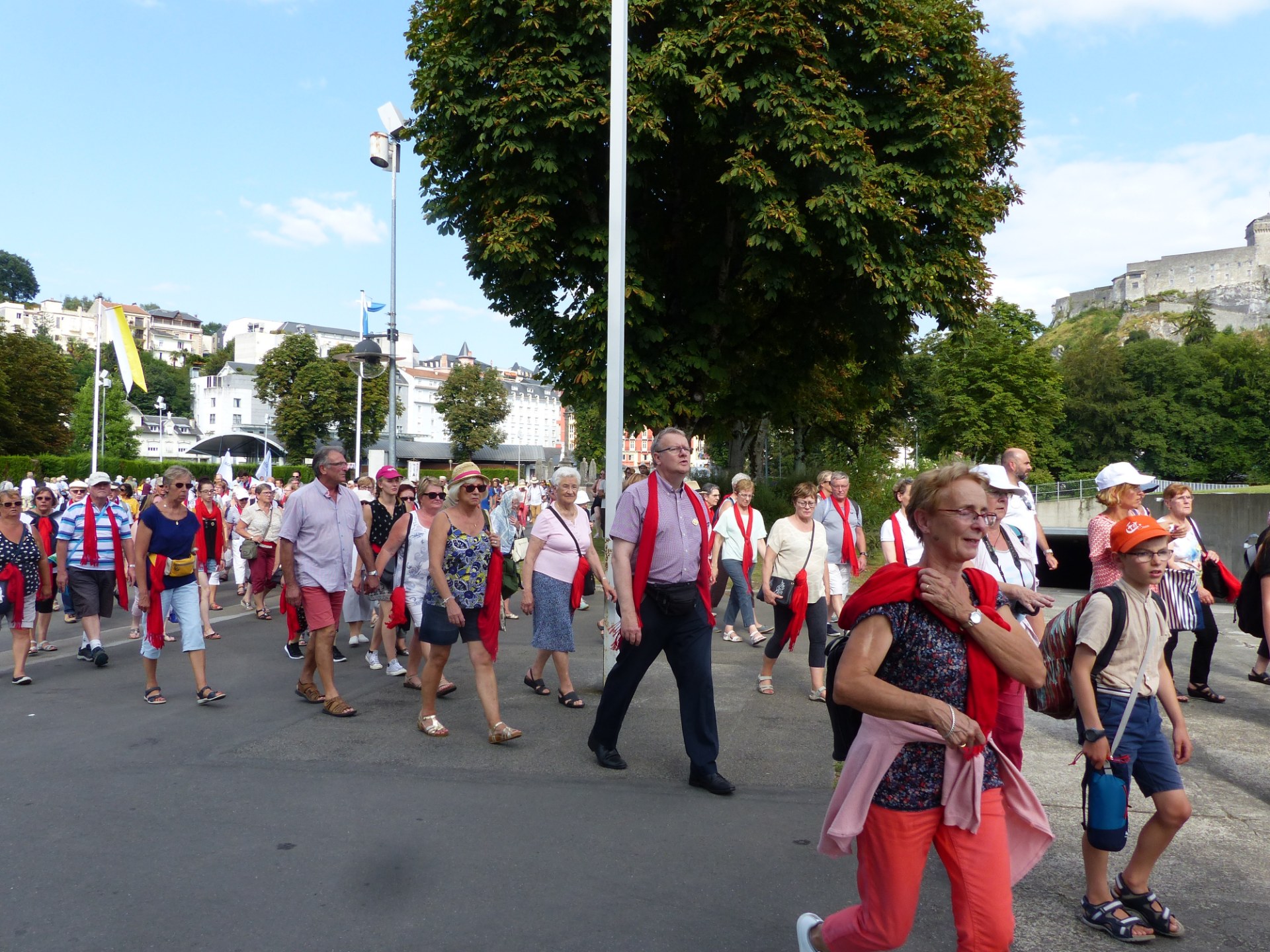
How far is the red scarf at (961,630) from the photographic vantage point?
2.67 m

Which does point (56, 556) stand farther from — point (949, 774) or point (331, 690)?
point (949, 774)

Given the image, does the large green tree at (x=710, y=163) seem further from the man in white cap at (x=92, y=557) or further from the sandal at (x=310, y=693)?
the sandal at (x=310, y=693)

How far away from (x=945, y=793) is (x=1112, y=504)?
4.45 metres

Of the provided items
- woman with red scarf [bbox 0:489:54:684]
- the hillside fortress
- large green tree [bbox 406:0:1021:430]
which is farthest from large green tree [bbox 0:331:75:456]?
the hillside fortress

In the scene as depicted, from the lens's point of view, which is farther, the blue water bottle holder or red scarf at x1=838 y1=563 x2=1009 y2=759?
the blue water bottle holder

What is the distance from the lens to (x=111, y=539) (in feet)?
32.8

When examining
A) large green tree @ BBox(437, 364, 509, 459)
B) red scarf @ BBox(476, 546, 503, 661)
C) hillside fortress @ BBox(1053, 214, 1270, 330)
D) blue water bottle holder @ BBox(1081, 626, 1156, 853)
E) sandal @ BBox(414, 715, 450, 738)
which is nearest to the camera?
blue water bottle holder @ BBox(1081, 626, 1156, 853)

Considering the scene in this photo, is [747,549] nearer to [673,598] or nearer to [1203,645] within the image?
[1203,645]

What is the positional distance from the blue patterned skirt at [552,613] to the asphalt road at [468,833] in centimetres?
52

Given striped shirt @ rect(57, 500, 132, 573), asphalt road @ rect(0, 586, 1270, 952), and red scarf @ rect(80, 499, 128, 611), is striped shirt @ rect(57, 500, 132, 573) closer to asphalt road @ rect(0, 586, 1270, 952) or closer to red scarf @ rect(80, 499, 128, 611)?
red scarf @ rect(80, 499, 128, 611)

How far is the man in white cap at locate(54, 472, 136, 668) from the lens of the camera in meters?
9.70

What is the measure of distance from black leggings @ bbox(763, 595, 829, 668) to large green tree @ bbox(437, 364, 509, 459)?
92231 mm

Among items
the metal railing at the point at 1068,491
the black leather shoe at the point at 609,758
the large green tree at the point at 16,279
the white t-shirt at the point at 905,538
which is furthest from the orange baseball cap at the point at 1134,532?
the large green tree at the point at 16,279

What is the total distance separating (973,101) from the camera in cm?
1727
